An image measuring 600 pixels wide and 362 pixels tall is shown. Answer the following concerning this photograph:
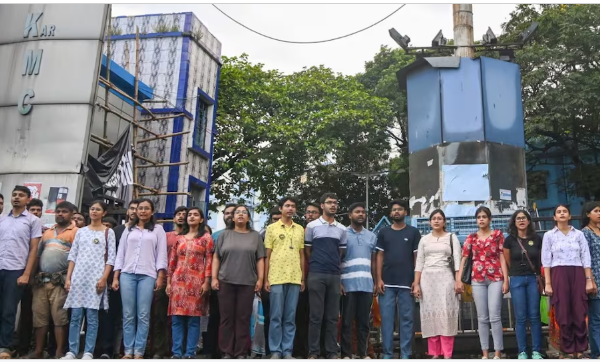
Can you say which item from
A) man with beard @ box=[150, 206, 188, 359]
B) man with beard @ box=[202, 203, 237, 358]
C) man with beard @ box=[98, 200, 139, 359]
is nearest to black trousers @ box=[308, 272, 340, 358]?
man with beard @ box=[202, 203, 237, 358]

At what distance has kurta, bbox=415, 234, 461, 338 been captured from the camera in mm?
6043

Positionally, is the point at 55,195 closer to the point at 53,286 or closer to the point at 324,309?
the point at 53,286

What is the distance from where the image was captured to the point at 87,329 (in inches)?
231

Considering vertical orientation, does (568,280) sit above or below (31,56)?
below

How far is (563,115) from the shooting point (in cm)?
1820

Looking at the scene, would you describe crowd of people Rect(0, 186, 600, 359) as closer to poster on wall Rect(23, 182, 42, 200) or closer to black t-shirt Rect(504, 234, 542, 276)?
black t-shirt Rect(504, 234, 542, 276)

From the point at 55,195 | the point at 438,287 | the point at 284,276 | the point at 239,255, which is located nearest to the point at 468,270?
the point at 438,287

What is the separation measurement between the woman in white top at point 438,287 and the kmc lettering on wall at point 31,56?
7338mm

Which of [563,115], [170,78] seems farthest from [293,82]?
[563,115]

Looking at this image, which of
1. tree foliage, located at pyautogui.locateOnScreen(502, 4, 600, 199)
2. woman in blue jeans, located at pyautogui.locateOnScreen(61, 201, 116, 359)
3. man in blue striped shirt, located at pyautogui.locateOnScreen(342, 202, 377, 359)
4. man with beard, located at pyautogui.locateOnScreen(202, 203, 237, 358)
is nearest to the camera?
woman in blue jeans, located at pyautogui.locateOnScreen(61, 201, 116, 359)

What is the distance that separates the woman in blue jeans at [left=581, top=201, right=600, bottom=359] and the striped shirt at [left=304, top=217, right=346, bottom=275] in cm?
248

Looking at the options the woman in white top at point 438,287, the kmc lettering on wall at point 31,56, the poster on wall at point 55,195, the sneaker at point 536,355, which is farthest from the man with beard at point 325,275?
the kmc lettering on wall at point 31,56

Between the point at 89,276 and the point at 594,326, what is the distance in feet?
16.3

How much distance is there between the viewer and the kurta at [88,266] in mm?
5918
